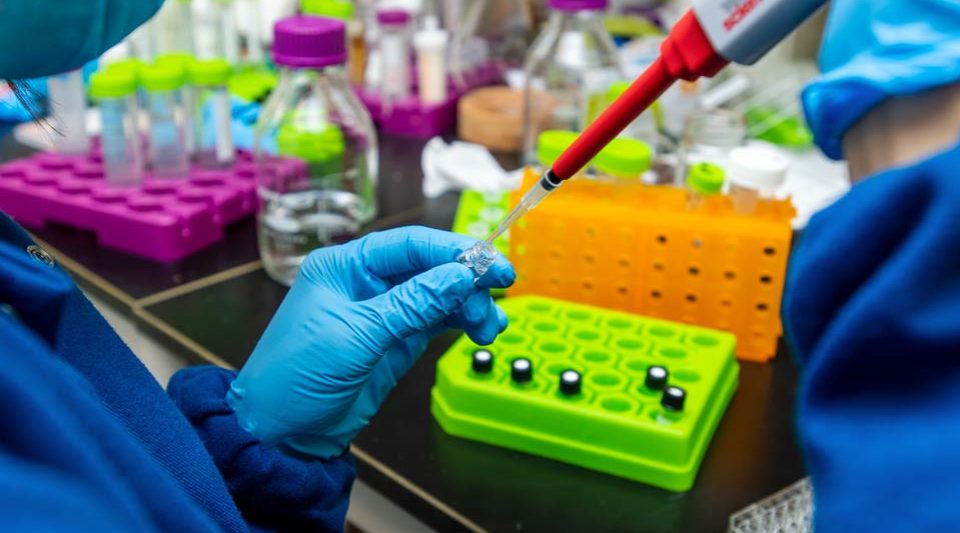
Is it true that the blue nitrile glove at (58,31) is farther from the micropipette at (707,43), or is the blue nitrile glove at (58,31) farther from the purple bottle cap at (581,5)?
the purple bottle cap at (581,5)

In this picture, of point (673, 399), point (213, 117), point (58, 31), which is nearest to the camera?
point (58, 31)

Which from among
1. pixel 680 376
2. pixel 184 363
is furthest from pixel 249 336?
pixel 680 376

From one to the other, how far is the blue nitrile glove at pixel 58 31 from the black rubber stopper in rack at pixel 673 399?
53 centimetres

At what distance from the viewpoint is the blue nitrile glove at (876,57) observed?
1.74 feet

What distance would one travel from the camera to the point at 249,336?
107 cm

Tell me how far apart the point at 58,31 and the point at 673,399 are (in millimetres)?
573

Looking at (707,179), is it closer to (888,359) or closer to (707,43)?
(707,43)

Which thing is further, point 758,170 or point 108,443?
point 758,170

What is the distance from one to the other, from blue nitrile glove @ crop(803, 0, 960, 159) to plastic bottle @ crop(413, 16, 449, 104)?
3.55ft

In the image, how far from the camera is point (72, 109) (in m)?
1.41

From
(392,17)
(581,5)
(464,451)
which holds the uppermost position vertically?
(581,5)

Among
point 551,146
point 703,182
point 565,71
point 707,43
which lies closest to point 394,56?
point 565,71

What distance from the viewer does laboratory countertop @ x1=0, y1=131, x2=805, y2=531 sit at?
31.6 inches

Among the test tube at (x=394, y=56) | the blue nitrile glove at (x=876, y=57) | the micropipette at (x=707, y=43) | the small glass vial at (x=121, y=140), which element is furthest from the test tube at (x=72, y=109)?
the blue nitrile glove at (x=876, y=57)
